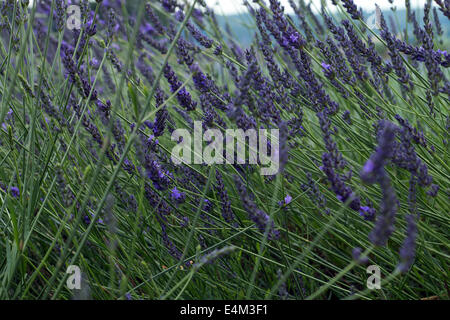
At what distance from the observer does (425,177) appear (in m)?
0.96

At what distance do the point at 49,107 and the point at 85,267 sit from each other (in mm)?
409

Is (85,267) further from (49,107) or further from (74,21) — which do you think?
(74,21)

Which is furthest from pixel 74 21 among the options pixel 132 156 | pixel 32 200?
pixel 32 200

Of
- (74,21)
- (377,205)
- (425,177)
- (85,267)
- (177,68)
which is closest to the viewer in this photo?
(425,177)

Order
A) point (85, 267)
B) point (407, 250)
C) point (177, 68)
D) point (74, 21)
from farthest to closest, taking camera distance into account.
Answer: point (177, 68) → point (74, 21) → point (85, 267) → point (407, 250)

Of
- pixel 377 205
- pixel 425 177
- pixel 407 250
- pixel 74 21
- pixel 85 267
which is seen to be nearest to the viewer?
pixel 407 250

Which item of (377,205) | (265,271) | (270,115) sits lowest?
(265,271)

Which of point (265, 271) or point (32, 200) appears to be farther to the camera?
point (265, 271)

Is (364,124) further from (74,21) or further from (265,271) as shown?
(74,21)

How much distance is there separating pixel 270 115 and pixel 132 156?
0.58m

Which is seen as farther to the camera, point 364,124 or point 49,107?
point 364,124

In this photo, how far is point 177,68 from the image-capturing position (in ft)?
9.18

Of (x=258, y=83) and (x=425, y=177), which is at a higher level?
(x=258, y=83)
